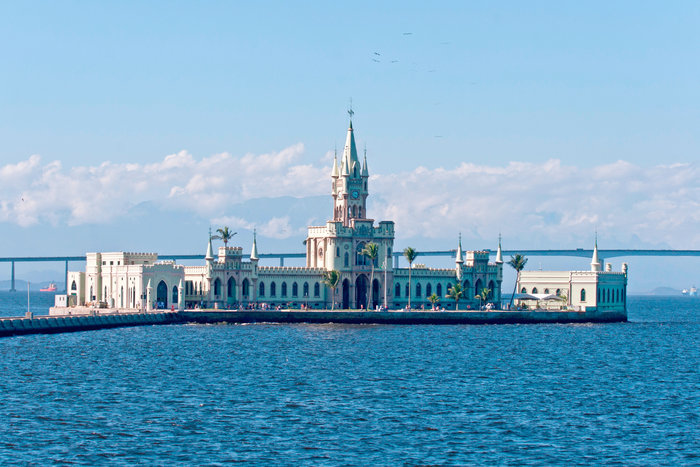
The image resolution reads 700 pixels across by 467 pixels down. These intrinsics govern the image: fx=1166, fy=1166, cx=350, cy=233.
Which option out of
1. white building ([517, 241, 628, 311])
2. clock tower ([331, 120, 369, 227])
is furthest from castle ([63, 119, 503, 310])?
white building ([517, 241, 628, 311])

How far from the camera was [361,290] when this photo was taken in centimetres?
14650

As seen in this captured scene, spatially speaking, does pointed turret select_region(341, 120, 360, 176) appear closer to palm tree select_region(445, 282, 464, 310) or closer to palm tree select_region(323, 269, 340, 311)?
palm tree select_region(323, 269, 340, 311)

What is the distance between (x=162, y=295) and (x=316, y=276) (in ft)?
63.4

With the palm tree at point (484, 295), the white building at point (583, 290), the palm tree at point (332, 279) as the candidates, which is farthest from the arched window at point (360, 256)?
the white building at point (583, 290)

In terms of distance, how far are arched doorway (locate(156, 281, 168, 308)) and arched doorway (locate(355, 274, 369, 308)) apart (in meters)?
24.0

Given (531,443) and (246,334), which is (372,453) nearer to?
(531,443)

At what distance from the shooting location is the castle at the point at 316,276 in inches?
5418

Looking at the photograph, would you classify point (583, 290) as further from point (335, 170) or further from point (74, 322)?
point (74, 322)

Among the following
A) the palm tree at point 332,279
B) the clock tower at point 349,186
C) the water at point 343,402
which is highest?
the clock tower at point 349,186

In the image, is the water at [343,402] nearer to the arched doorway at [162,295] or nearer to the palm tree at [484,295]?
the arched doorway at [162,295]

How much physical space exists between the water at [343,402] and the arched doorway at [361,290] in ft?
129

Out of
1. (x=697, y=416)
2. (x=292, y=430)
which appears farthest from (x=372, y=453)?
(x=697, y=416)

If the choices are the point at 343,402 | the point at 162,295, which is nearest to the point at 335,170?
the point at 162,295

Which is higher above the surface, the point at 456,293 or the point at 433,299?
the point at 456,293
